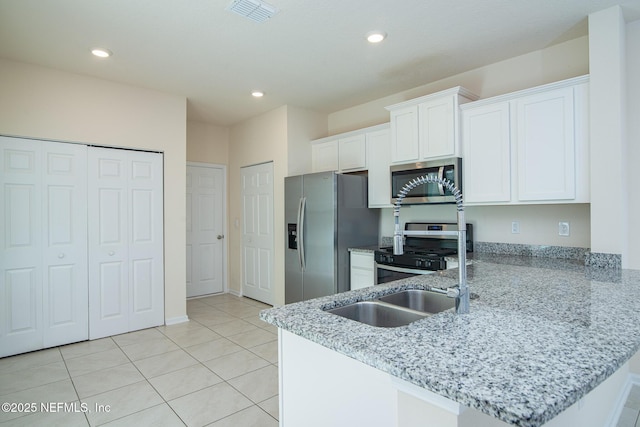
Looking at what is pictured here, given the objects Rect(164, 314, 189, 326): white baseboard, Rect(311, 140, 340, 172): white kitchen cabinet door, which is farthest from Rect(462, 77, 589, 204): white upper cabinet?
Rect(164, 314, 189, 326): white baseboard

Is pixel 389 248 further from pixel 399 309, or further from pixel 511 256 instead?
pixel 399 309

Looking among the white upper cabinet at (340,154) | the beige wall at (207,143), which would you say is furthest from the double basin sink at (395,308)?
the beige wall at (207,143)

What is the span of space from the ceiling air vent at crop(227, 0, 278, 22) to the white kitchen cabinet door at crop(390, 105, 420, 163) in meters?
1.64

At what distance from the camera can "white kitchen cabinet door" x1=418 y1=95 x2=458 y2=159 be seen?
3.19 m

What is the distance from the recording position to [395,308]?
60.4 inches

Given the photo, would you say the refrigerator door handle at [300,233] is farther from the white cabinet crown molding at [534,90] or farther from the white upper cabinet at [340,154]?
the white cabinet crown molding at [534,90]

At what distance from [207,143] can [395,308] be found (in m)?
4.73

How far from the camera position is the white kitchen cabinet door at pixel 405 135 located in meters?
3.46

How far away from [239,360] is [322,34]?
2790mm

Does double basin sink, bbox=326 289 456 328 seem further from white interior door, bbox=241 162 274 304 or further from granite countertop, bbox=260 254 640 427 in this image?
white interior door, bbox=241 162 274 304

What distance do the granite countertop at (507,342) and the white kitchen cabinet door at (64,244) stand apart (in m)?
3.09

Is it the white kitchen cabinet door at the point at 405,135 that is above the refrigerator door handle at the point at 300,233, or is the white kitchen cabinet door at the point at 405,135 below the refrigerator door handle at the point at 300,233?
above

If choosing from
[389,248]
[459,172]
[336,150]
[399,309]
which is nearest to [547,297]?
[399,309]

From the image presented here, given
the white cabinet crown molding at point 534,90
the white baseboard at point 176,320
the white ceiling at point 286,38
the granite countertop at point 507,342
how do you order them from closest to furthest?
1. the granite countertop at point 507,342
2. the white ceiling at point 286,38
3. the white cabinet crown molding at point 534,90
4. the white baseboard at point 176,320
